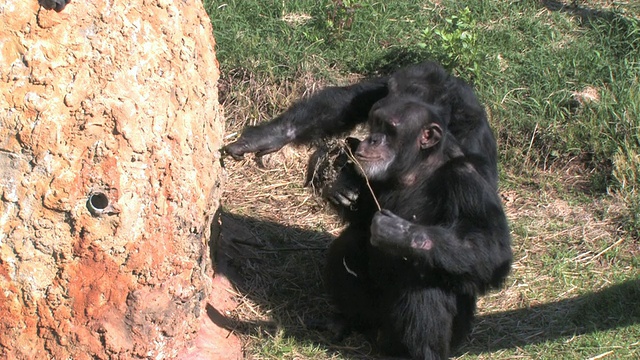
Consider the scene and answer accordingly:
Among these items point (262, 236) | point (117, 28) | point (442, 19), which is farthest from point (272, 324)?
point (442, 19)

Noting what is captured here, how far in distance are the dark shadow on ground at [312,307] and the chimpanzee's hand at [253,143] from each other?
1.02 meters

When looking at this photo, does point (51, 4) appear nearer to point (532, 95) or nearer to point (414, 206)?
point (414, 206)

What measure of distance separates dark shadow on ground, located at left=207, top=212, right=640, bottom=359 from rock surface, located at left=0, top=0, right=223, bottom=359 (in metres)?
1.07

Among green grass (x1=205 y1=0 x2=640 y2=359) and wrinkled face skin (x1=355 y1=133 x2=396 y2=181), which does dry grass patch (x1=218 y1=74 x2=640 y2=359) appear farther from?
wrinkled face skin (x1=355 y1=133 x2=396 y2=181)

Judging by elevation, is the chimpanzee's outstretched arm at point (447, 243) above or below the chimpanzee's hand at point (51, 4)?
below

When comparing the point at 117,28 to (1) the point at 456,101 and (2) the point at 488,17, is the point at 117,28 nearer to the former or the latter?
(1) the point at 456,101

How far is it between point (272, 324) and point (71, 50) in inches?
95.3

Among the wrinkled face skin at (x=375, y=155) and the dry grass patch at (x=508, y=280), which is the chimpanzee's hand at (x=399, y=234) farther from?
the dry grass patch at (x=508, y=280)

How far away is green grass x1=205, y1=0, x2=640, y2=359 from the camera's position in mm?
6359

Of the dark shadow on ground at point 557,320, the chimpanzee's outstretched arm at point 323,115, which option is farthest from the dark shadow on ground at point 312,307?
the chimpanzee's outstretched arm at point 323,115

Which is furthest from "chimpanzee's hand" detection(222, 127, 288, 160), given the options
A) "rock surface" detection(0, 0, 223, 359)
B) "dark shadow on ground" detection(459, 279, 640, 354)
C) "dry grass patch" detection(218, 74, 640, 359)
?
"dark shadow on ground" detection(459, 279, 640, 354)

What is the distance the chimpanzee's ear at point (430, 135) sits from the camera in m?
5.27

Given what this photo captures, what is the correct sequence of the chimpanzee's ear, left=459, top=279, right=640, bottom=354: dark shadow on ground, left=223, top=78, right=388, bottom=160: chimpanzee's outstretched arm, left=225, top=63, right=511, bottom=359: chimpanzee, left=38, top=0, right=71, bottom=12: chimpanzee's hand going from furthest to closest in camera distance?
left=459, top=279, right=640, bottom=354: dark shadow on ground
left=223, top=78, right=388, bottom=160: chimpanzee's outstretched arm
the chimpanzee's ear
left=225, top=63, right=511, bottom=359: chimpanzee
left=38, top=0, right=71, bottom=12: chimpanzee's hand

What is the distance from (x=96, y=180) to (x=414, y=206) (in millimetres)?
2084
